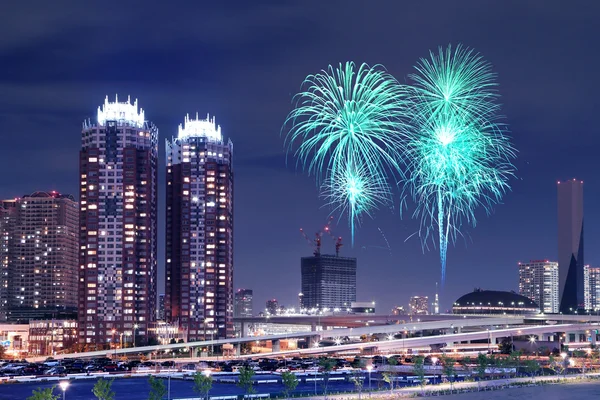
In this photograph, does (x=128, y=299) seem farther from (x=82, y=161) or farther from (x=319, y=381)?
(x=319, y=381)

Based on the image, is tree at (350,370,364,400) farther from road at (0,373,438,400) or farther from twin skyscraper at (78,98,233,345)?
twin skyscraper at (78,98,233,345)

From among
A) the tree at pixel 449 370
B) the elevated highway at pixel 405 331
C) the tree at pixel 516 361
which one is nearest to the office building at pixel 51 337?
the elevated highway at pixel 405 331

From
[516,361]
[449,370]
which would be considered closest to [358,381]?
[449,370]

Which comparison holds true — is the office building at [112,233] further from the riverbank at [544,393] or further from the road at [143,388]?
the riverbank at [544,393]

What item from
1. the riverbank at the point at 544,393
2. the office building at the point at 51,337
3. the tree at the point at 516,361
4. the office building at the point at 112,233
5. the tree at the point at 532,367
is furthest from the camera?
the office building at the point at 51,337

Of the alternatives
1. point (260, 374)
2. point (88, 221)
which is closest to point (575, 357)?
point (260, 374)
